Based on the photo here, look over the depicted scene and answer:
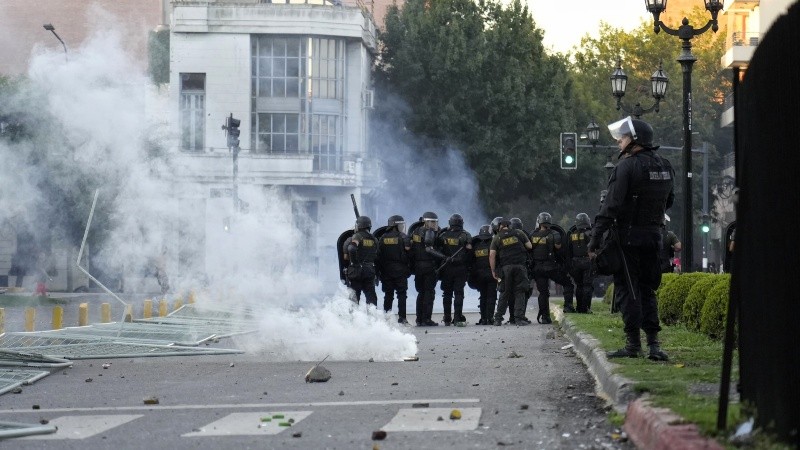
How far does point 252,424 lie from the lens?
9648mm

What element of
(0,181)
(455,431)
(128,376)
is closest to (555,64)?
(0,181)

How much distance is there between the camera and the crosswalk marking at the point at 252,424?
30.4ft

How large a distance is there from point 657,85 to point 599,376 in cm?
1902

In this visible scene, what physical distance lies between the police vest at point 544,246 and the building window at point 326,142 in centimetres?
2593

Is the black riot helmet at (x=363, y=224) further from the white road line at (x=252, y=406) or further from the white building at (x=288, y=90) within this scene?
the white building at (x=288, y=90)

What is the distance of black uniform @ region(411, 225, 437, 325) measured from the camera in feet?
85.7

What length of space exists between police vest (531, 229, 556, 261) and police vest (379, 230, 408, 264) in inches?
93.3

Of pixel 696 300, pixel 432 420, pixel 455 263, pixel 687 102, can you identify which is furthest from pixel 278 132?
pixel 432 420

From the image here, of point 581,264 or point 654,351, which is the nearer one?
point 654,351

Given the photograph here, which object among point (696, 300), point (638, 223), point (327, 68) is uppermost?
point (327, 68)

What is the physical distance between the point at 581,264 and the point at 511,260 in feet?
4.85

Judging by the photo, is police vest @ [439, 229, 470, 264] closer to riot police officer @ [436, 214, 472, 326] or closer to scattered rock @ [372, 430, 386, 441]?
riot police officer @ [436, 214, 472, 326]

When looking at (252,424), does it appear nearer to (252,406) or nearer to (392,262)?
(252,406)

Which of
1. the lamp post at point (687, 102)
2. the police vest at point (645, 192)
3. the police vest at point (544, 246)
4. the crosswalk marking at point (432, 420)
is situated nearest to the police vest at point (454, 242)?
the police vest at point (544, 246)
